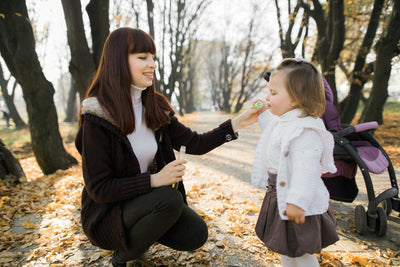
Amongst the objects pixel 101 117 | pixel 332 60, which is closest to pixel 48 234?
pixel 101 117

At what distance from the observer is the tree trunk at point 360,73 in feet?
23.2

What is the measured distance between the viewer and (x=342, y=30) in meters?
6.75

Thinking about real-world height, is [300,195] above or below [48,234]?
above

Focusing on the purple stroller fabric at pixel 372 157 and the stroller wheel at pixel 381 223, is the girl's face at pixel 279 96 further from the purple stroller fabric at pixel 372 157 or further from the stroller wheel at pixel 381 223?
the stroller wheel at pixel 381 223

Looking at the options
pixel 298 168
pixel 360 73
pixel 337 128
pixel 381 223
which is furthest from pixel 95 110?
pixel 360 73

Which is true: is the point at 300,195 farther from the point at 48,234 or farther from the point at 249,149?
the point at 249,149

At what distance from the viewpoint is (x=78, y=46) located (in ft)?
15.8

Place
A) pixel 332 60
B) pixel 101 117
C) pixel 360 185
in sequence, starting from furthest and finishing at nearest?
pixel 332 60
pixel 360 185
pixel 101 117

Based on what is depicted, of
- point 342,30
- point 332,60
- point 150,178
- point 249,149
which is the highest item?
point 342,30

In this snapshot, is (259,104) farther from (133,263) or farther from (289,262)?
(133,263)

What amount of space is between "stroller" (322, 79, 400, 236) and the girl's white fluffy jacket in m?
1.15

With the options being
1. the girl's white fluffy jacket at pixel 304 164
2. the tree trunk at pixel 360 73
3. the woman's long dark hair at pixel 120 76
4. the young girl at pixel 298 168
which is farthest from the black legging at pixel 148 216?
the tree trunk at pixel 360 73

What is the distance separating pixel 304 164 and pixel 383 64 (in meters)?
6.84

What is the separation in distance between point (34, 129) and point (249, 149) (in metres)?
5.13
